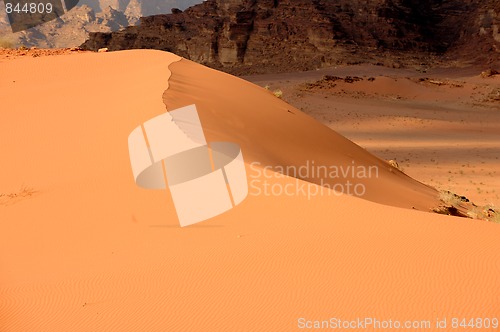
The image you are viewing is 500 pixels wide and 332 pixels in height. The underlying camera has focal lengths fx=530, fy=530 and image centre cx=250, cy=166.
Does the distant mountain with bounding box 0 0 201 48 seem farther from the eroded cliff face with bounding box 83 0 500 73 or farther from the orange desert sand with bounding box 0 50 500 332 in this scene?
the orange desert sand with bounding box 0 50 500 332

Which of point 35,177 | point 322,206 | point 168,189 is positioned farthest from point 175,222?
point 35,177

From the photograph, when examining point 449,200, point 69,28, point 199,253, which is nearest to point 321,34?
point 449,200

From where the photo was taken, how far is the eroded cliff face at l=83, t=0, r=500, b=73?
1620 inches

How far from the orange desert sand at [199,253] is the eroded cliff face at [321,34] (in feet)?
115

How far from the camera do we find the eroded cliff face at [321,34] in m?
41.2

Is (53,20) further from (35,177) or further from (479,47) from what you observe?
(35,177)

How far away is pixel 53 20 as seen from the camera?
87.2 meters

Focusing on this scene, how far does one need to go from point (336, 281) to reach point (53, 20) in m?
93.3

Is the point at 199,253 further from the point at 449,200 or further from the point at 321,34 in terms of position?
the point at 321,34

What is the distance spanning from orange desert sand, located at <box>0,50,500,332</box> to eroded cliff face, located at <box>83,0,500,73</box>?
35.2m

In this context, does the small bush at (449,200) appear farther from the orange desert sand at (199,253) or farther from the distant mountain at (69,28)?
the distant mountain at (69,28)

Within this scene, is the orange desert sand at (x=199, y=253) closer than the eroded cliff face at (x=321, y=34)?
Yes

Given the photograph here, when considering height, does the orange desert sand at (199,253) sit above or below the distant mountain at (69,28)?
above

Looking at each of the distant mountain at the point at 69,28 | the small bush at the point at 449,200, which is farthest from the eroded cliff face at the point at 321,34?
the small bush at the point at 449,200
